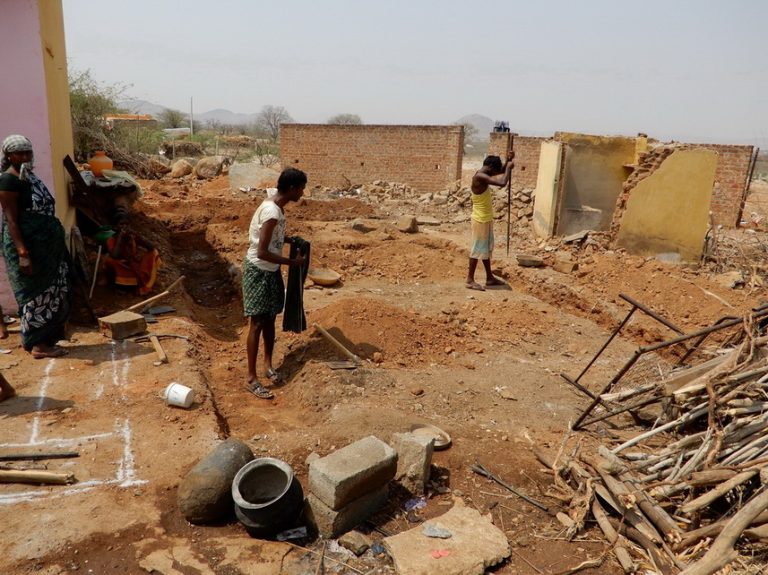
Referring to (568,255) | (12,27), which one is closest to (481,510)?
(12,27)

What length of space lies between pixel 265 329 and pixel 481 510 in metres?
2.46

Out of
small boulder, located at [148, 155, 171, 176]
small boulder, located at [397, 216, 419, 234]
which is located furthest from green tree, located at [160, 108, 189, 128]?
small boulder, located at [397, 216, 419, 234]

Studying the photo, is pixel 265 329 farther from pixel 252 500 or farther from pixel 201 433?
pixel 252 500

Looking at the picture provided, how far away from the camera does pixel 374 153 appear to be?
17812 millimetres

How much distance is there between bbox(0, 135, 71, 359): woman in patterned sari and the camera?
4746mm

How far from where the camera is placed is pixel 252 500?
3271 mm

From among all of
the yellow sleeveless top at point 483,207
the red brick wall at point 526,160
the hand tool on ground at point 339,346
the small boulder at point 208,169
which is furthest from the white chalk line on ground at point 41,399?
the small boulder at point 208,169

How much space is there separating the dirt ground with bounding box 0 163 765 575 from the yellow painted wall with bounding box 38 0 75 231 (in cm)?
127

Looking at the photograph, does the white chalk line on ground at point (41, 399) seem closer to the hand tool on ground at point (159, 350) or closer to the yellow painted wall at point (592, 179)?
the hand tool on ground at point (159, 350)

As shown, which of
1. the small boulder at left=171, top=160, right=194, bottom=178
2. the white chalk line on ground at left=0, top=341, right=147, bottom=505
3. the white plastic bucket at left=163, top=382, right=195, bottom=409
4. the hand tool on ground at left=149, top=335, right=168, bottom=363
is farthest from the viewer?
the small boulder at left=171, top=160, right=194, bottom=178

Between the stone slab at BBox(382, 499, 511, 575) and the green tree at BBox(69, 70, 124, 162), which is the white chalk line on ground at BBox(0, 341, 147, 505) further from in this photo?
the green tree at BBox(69, 70, 124, 162)

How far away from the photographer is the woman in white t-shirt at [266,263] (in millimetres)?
4570

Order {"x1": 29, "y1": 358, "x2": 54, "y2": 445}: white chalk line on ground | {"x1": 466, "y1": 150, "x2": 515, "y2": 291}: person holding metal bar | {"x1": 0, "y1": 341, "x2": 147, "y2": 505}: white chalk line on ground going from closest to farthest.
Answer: {"x1": 0, "y1": 341, "x2": 147, "y2": 505}: white chalk line on ground, {"x1": 29, "y1": 358, "x2": 54, "y2": 445}: white chalk line on ground, {"x1": 466, "y1": 150, "x2": 515, "y2": 291}: person holding metal bar

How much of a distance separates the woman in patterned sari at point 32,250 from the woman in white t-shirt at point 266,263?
180 centimetres
